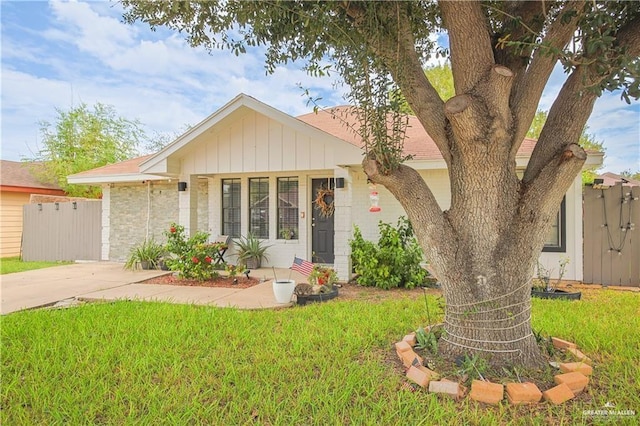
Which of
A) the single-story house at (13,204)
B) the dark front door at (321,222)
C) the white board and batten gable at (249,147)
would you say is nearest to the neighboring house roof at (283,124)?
the white board and batten gable at (249,147)

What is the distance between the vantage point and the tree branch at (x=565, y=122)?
2711 millimetres

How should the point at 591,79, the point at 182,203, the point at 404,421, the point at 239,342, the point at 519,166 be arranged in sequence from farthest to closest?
the point at 182,203, the point at 519,166, the point at 239,342, the point at 591,79, the point at 404,421

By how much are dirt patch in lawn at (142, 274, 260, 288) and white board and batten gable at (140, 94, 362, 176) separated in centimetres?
238

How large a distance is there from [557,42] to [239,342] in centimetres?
382

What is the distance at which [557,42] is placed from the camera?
8.62 ft

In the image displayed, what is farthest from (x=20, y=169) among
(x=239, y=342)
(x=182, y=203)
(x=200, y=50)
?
(x=239, y=342)

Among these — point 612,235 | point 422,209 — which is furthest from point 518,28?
point 612,235

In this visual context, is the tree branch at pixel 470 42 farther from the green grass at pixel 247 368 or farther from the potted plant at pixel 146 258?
the potted plant at pixel 146 258

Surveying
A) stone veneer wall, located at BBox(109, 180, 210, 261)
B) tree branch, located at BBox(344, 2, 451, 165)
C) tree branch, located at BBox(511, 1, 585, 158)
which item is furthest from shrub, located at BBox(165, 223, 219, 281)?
tree branch, located at BBox(511, 1, 585, 158)

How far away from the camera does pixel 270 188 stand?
891 centimetres

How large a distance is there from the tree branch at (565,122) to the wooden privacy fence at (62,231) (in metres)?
11.5

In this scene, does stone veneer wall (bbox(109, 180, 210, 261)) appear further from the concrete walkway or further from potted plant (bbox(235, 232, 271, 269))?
the concrete walkway

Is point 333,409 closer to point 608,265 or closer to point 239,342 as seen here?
point 239,342

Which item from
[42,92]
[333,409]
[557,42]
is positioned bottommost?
[333,409]
